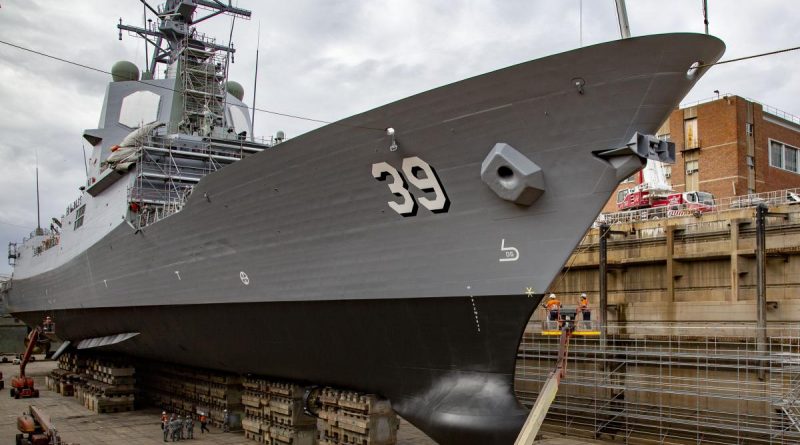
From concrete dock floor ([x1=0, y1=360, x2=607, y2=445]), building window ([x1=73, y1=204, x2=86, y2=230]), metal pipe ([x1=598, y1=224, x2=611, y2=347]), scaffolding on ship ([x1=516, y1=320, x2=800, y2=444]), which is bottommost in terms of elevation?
concrete dock floor ([x1=0, y1=360, x2=607, y2=445])

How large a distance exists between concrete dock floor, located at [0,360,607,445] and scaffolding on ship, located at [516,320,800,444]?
0.88 metres

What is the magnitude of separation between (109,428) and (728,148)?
1912cm

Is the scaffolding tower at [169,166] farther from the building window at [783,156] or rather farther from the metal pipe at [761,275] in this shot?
the building window at [783,156]

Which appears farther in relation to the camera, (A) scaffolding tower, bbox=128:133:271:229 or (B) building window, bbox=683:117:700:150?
(B) building window, bbox=683:117:700:150

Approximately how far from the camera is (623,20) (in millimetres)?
6047

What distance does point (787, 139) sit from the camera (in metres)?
22.3

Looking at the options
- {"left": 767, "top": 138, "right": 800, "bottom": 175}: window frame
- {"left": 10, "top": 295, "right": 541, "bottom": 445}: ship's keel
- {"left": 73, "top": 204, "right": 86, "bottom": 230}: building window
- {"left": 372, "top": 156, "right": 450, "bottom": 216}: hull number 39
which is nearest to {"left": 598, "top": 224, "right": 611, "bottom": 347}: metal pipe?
{"left": 10, "top": 295, "right": 541, "bottom": 445}: ship's keel

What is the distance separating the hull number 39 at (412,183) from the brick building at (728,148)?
13.8 m

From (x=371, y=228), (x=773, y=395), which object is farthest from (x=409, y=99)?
(x=773, y=395)

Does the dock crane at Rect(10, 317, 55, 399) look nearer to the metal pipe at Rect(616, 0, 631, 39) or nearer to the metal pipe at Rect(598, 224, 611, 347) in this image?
the metal pipe at Rect(598, 224, 611, 347)

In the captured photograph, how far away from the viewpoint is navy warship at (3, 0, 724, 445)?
6.15 m

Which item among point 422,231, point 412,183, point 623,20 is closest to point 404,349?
point 422,231

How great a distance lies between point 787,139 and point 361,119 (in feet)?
68.2

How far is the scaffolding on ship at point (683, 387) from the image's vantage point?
31.2 ft
